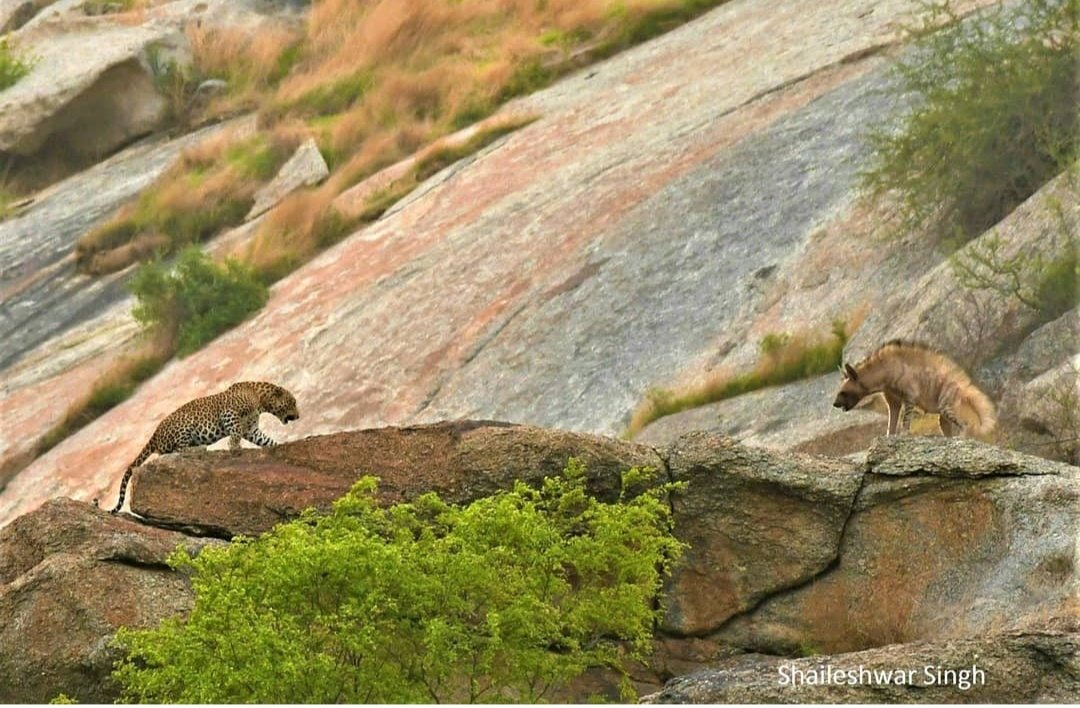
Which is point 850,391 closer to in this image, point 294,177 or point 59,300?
point 59,300

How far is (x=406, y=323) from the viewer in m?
30.1

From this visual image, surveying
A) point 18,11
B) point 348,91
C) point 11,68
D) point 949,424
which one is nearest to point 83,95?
point 11,68

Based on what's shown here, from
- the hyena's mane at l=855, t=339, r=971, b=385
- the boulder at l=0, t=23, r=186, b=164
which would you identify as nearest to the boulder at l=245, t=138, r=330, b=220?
the boulder at l=0, t=23, r=186, b=164

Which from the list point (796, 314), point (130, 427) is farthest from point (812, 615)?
point (130, 427)

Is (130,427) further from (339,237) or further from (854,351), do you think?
(854,351)

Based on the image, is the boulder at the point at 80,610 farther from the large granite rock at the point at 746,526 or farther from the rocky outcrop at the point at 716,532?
the large granite rock at the point at 746,526

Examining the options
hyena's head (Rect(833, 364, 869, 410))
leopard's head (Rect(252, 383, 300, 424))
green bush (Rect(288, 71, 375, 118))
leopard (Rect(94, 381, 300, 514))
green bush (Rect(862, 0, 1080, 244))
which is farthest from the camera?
green bush (Rect(288, 71, 375, 118))

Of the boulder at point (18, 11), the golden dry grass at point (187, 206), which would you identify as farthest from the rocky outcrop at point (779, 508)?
the boulder at point (18, 11)

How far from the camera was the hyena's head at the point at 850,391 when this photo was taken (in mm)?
21031

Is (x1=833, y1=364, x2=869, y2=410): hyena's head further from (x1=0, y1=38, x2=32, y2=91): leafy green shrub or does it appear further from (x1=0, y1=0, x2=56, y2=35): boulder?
(x1=0, y1=0, x2=56, y2=35): boulder

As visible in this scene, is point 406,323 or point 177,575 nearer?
point 177,575

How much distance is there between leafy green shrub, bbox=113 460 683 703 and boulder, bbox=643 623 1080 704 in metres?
1.42

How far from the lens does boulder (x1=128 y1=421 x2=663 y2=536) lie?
17.5 m

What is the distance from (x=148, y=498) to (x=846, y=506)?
16.4ft
